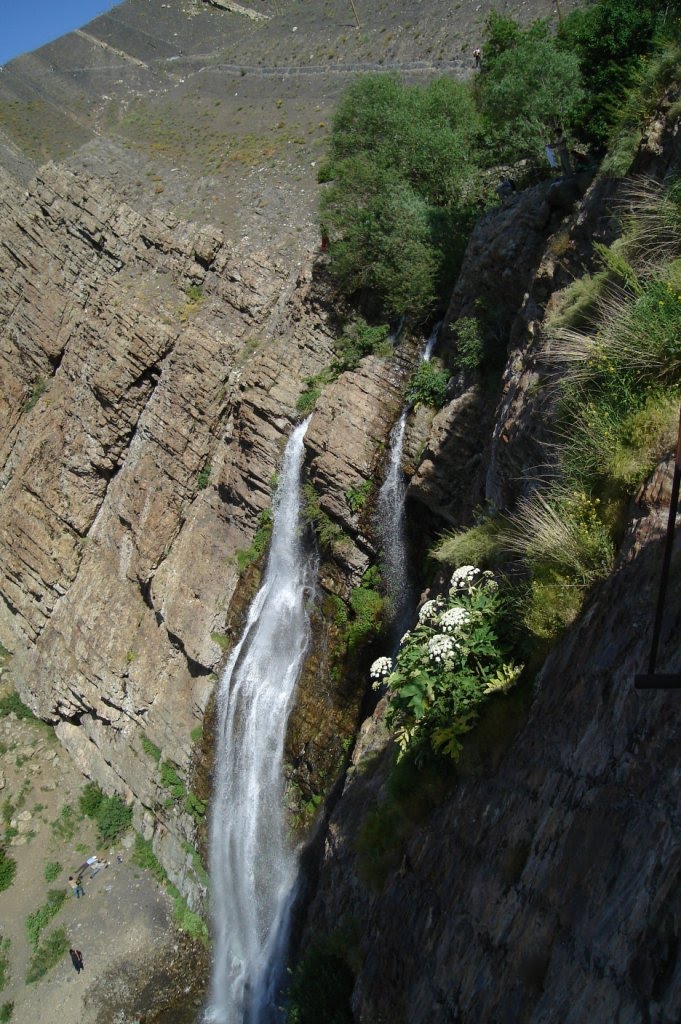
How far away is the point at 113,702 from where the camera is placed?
18.5 meters

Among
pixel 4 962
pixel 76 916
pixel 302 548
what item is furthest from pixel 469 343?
pixel 4 962

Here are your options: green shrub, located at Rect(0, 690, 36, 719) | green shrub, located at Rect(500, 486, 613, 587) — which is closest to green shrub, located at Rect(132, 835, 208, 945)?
green shrub, located at Rect(0, 690, 36, 719)

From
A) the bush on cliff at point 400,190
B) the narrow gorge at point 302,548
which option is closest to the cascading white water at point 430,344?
the narrow gorge at point 302,548

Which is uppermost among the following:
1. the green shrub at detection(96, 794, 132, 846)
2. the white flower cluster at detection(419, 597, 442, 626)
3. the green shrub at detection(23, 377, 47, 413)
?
the green shrub at detection(23, 377, 47, 413)

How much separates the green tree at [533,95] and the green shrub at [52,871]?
1908 cm

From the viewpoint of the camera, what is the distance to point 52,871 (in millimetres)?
17719

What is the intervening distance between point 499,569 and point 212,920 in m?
11.6

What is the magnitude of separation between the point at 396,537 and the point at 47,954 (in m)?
12.0

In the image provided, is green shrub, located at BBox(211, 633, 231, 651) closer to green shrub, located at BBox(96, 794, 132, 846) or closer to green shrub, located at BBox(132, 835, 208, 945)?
green shrub, located at BBox(132, 835, 208, 945)

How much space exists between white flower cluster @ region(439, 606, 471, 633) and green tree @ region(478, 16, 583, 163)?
1032cm

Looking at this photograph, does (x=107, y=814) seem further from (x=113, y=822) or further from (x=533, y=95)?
(x=533, y=95)

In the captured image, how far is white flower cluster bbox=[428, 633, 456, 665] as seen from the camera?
20.5ft

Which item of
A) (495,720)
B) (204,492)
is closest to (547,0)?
(204,492)

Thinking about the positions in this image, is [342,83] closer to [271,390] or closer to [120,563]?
[271,390]
